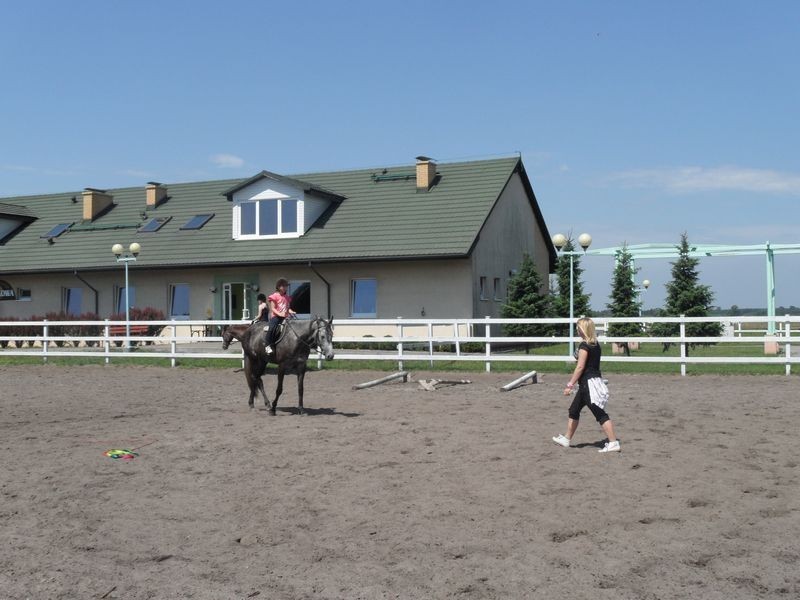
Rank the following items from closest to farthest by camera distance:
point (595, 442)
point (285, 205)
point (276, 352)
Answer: point (595, 442)
point (276, 352)
point (285, 205)

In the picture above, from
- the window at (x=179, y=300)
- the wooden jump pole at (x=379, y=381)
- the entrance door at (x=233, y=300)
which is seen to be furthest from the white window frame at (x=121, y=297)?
the wooden jump pole at (x=379, y=381)

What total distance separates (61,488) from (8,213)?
33637 mm

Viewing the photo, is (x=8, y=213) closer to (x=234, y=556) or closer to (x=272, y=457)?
(x=272, y=457)

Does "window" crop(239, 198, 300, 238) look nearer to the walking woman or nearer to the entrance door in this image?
the entrance door

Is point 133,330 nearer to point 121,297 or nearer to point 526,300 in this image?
point 121,297

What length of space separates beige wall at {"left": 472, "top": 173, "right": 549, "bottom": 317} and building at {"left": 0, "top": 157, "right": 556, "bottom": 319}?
7cm

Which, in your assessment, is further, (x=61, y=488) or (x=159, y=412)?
(x=159, y=412)

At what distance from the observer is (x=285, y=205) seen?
A: 3247 cm

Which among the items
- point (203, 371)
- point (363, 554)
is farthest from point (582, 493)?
point (203, 371)

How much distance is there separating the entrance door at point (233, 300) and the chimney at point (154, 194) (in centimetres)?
749

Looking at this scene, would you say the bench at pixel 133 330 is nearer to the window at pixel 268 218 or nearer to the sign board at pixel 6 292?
the window at pixel 268 218

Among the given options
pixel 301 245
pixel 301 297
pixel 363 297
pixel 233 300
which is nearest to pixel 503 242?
pixel 363 297

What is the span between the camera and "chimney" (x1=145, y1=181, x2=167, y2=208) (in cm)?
3762

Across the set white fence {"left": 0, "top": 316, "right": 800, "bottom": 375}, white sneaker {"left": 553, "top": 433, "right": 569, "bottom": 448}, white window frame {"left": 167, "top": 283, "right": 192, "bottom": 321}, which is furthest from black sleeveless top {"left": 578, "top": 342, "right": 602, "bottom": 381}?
white window frame {"left": 167, "top": 283, "right": 192, "bottom": 321}
